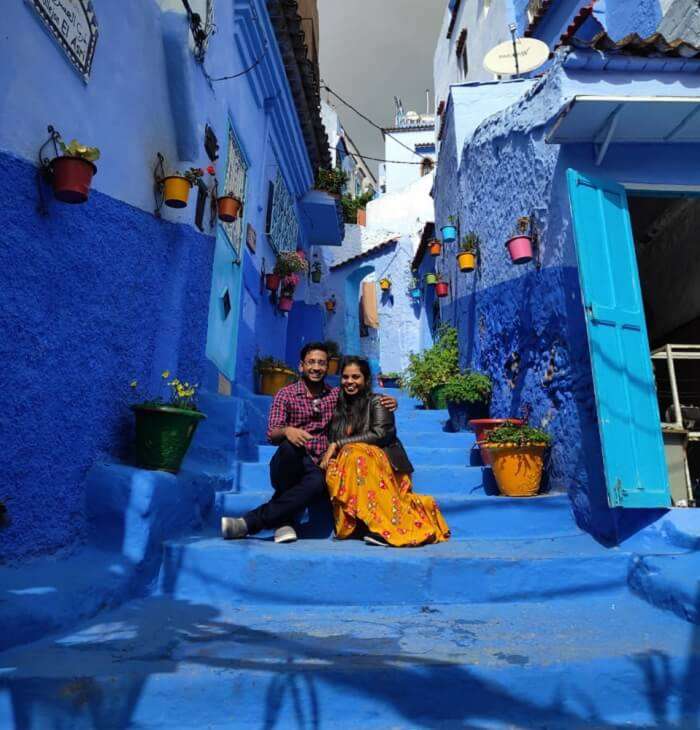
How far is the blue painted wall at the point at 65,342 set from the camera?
2.74 meters

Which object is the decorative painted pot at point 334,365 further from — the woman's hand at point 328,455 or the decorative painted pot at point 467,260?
the woman's hand at point 328,455

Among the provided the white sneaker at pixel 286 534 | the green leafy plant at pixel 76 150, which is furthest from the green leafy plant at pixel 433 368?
the green leafy plant at pixel 76 150

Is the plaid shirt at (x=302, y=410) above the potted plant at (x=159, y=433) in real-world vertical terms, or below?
above

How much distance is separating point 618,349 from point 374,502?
80.0 inches

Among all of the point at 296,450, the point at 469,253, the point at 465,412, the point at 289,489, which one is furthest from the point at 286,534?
the point at 469,253

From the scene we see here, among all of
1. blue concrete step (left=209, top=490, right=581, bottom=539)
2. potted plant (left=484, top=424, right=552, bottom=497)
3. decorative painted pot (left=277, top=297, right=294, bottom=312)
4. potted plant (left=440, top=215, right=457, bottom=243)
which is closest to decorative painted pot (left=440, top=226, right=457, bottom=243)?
potted plant (left=440, top=215, right=457, bottom=243)

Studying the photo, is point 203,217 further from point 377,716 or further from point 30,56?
point 377,716

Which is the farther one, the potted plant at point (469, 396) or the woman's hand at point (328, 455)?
the potted plant at point (469, 396)

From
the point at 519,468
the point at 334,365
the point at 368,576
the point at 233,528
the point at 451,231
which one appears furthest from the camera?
the point at 334,365

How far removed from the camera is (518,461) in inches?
168

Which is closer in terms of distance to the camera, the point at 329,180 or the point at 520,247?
the point at 520,247

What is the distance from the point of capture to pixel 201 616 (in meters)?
2.77

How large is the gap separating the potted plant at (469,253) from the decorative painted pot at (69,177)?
470cm

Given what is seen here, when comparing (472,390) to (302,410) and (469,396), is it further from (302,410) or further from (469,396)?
(302,410)
